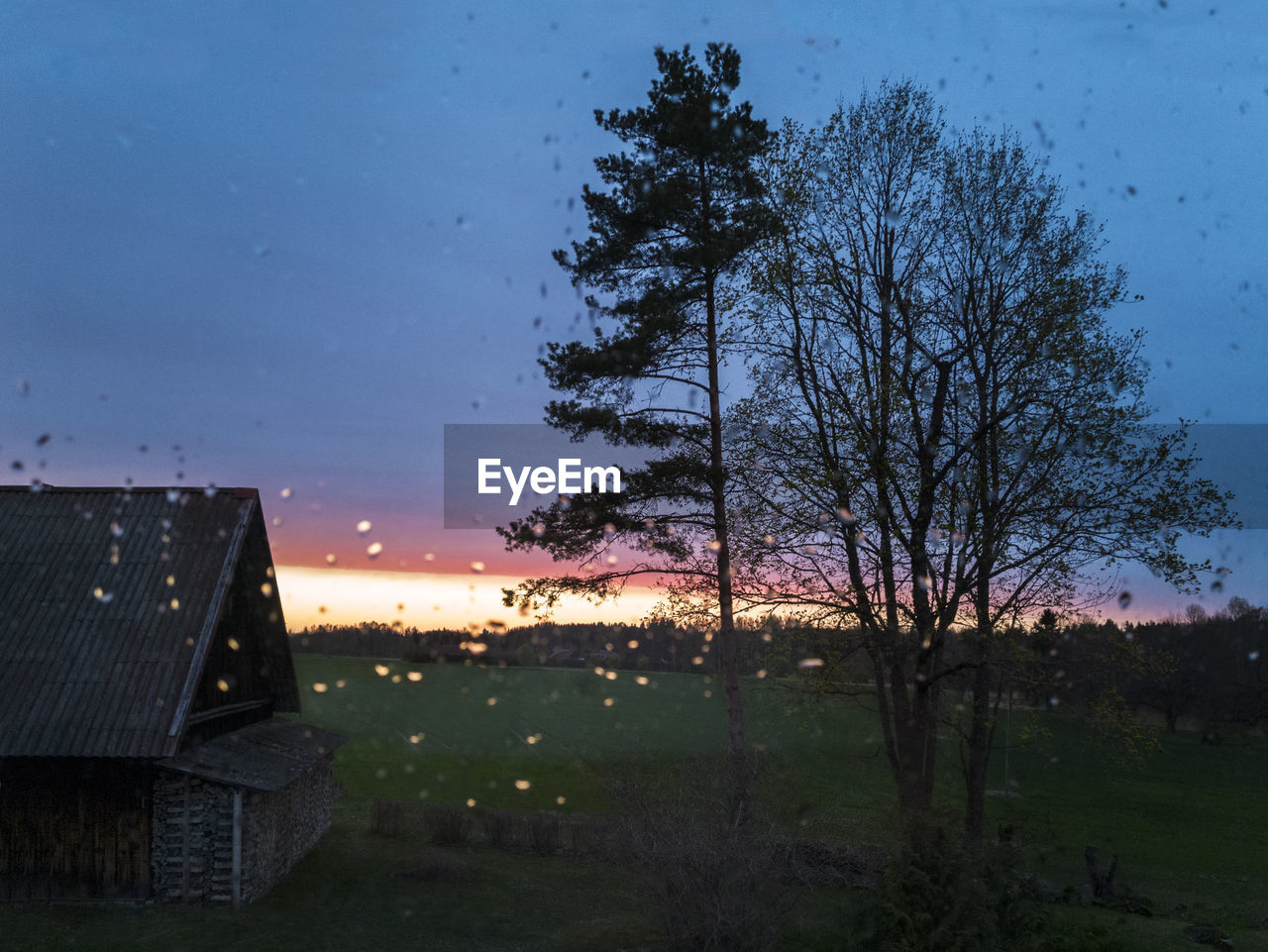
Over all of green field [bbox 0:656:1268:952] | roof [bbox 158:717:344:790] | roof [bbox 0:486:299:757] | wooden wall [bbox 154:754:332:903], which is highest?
roof [bbox 0:486:299:757]

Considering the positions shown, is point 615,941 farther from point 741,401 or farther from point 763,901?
point 741,401

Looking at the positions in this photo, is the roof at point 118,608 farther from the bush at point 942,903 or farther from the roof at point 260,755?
the bush at point 942,903

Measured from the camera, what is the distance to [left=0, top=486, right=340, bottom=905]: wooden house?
16.5m

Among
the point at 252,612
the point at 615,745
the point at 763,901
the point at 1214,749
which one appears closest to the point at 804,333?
the point at 763,901

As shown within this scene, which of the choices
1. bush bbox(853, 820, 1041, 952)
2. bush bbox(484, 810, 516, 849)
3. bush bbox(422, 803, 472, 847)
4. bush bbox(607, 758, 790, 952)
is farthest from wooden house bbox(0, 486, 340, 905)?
bush bbox(853, 820, 1041, 952)

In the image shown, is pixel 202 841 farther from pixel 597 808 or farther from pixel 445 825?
pixel 597 808

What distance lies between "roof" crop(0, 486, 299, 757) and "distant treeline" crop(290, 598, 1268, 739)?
9.26 m

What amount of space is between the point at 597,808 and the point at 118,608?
82.9 ft

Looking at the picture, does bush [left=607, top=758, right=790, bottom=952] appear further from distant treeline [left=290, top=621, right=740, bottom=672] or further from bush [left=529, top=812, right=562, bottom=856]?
distant treeline [left=290, top=621, right=740, bottom=672]

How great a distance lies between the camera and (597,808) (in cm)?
3878

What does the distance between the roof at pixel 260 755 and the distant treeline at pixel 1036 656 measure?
7190 mm

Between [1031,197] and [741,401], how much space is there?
8.58m

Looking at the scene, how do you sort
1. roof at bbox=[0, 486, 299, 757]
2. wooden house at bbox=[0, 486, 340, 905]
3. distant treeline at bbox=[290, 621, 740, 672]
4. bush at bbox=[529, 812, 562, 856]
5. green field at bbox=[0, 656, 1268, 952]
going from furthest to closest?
distant treeline at bbox=[290, 621, 740, 672]
bush at bbox=[529, 812, 562, 856]
wooden house at bbox=[0, 486, 340, 905]
roof at bbox=[0, 486, 299, 757]
green field at bbox=[0, 656, 1268, 952]

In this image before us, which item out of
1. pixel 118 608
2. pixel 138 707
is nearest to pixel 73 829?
pixel 138 707
